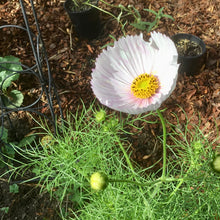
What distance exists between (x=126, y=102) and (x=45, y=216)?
2.73 feet

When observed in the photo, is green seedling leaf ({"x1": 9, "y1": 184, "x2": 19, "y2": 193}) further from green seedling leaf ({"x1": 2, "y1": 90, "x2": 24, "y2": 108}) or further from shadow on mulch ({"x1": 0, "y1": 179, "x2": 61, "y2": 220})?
green seedling leaf ({"x1": 2, "y1": 90, "x2": 24, "y2": 108})

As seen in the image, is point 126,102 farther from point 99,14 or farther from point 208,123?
point 99,14

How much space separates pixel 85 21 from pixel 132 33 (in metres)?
0.27

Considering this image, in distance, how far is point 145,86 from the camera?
76 cm

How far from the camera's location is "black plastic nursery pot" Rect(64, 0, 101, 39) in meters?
1.67

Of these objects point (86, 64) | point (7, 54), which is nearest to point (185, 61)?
point (86, 64)

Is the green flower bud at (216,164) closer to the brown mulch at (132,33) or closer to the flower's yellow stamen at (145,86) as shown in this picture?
the flower's yellow stamen at (145,86)

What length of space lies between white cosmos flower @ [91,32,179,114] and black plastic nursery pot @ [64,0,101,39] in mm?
951

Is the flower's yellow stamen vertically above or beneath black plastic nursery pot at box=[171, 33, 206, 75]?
above

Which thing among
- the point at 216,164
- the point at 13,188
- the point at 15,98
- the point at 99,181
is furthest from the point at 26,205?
the point at 216,164

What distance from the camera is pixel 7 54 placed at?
1.72m

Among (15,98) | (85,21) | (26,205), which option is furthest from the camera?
(85,21)

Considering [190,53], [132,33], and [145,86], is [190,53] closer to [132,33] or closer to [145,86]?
[132,33]

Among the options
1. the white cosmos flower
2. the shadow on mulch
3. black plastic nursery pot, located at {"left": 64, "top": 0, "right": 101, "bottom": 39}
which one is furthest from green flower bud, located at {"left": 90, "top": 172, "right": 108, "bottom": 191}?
black plastic nursery pot, located at {"left": 64, "top": 0, "right": 101, "bottom": 39}
